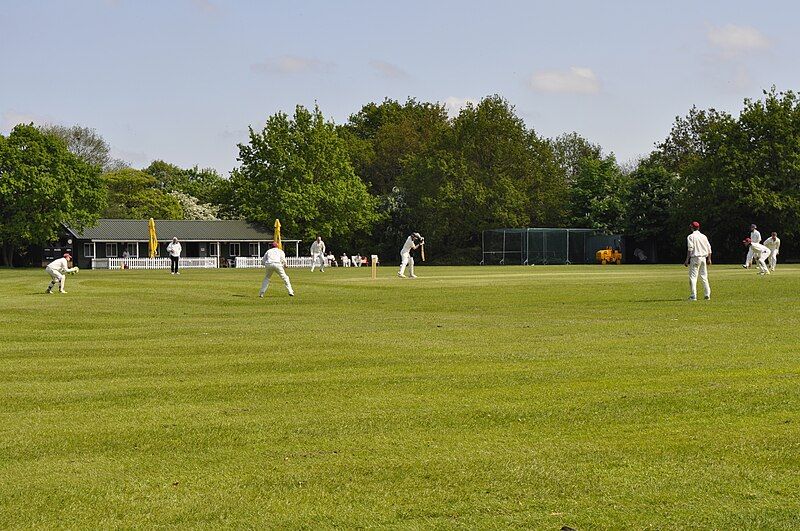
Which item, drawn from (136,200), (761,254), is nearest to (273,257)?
(761,254)

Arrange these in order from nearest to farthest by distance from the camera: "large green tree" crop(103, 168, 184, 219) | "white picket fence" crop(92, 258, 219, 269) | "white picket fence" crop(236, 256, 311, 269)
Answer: "white picket fence" crop(92, 258, 219, 269) < "white picket fence" crop(236, 256, 311, 269) < "large green tree" crop(103, 168, 184, 219)

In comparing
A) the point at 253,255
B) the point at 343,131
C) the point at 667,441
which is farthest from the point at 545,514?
the point at 343,131

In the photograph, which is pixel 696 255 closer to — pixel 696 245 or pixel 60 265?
pixel 696 245

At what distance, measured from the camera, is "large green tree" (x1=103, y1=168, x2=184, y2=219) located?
392ft

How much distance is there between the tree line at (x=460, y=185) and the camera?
79.8 meters

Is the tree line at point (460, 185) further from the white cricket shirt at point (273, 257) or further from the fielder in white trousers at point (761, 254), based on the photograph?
the white cricket shirt at point (273, 257)

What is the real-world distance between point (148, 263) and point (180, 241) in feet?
33.3

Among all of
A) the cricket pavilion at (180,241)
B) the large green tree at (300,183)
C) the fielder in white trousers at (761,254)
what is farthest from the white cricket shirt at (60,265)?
the large green tree at (300,183)

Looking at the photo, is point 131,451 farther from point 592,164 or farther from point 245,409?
point 592,164

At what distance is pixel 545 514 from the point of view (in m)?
6.32

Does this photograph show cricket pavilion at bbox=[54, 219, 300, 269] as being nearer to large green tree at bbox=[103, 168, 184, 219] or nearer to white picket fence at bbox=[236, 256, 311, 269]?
white picket fence at bbox=[236, 256, 311, 269]

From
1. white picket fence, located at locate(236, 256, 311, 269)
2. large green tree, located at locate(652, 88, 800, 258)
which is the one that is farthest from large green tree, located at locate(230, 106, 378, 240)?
large green tree, located at locate(652, 88, 800, 258)

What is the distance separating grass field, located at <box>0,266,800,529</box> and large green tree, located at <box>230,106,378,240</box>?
78.2 metres

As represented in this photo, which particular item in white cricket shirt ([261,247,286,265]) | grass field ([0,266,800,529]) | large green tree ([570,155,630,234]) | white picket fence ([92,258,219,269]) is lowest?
grass field ([0,266,800,529])
